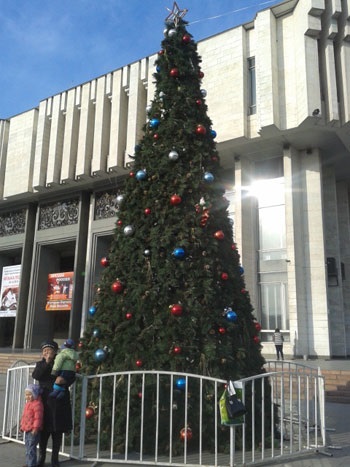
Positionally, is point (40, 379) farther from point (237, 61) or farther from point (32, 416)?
point (237, 61)

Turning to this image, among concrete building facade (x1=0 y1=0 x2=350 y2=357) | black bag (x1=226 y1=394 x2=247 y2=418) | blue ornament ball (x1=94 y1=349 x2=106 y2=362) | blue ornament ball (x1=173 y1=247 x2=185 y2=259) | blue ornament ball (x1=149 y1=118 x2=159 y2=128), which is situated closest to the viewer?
black bag (x1=226 y1=394 x2=247 y2=418)

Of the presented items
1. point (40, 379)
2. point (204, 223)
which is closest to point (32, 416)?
point (40, 379)

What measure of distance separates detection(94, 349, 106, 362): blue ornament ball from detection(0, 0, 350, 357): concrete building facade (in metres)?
14.4

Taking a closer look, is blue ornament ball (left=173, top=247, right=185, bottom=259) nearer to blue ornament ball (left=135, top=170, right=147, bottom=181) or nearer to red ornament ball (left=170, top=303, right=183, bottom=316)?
red ornament ball (left=170, top=303, right=183, bottom=316)

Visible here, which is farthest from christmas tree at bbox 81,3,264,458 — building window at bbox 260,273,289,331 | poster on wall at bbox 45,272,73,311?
poster on wall at bbox 45,272,73,311

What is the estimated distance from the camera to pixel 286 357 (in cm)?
1823

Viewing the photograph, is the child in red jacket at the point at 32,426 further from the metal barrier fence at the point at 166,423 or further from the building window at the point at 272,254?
the building window at the point at 272,254

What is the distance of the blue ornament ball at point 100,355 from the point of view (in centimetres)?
541

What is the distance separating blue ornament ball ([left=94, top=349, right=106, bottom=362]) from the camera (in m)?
5.41

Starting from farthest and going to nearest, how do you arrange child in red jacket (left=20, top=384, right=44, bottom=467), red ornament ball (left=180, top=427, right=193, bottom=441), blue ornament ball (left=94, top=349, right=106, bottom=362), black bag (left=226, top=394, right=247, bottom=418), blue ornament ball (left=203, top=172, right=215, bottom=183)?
blue ornament ball (left=203, top=172, right=215, bottom=183)
blue ornament ball (left=94, top=349, right=106, bottom=362)
red ornament ball (left=180, top=427, right=193, bottom=441)
child in red jacket (left=20, top=384, right=44, bottom=467)
black bag (left=226, top=394, right=247, bottom=418)

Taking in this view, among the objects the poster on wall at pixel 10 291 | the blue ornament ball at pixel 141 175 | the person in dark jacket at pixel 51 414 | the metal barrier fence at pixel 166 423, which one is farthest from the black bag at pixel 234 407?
the poster on wall at pixel 10 291

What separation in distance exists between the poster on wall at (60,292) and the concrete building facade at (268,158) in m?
0.90

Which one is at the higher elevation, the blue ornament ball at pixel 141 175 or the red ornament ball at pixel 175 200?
the blue ornament ball at pixel 141 175

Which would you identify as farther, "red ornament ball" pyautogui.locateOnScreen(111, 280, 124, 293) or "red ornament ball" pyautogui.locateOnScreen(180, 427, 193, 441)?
"red ornament ball" pyautogui.locateOnScreen(111, 280, 124, 293)
